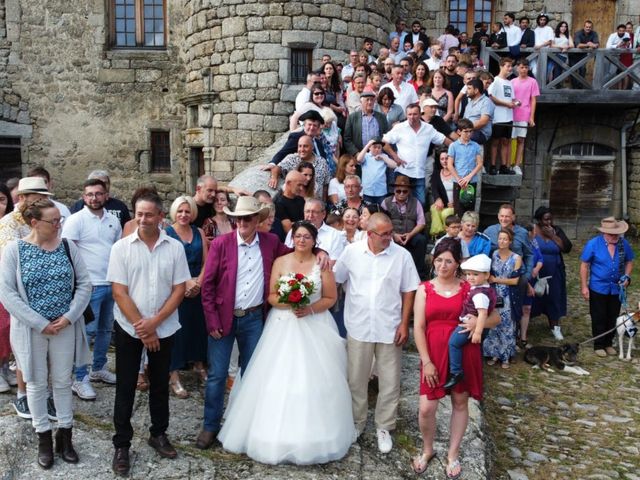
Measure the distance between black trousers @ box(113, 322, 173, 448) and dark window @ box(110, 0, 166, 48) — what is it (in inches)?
477

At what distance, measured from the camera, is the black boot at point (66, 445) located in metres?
4.07

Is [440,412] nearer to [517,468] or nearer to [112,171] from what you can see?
[517,468]

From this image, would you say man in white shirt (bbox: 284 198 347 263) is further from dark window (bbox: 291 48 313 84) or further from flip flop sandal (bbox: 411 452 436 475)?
dark window (bbox: 291 48 313 84)

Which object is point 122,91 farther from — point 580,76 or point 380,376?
point 380,376

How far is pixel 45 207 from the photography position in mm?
3844

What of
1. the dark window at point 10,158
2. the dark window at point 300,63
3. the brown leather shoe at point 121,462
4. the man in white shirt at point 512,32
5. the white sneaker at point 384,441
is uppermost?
the man in white shirt at point 512,32

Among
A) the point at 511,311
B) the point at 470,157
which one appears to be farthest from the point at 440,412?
the point at 470,157

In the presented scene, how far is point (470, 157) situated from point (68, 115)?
10.8 m

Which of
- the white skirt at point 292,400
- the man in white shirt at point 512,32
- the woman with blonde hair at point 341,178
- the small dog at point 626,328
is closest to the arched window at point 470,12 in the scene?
the man in white shirt at point 512,32

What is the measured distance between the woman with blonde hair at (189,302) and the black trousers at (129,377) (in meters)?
0.64

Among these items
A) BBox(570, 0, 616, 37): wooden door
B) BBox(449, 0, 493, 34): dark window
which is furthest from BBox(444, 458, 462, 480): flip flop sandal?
BBox(570, 0, 616, 37): wooden door

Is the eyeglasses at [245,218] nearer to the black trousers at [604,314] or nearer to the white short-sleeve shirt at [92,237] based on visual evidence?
the white short-sleeve shirt at [92,237]

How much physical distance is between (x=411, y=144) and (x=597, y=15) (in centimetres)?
948

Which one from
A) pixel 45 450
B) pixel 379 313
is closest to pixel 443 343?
pixel 379 313
